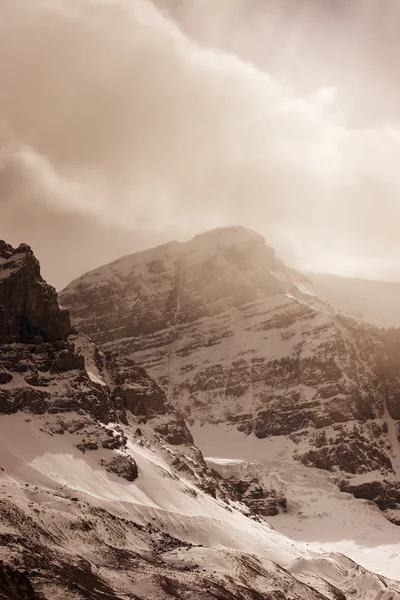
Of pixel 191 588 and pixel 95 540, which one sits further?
pixel 95 540

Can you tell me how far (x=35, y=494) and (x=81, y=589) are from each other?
39.5 metres

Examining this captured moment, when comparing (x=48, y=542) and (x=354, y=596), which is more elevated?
(x=48, y=542)

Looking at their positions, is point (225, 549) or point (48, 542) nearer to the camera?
point (48, 542)

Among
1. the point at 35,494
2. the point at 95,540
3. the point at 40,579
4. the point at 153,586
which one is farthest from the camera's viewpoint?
the point at 35,494

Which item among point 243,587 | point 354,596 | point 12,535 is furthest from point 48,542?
point 354,596

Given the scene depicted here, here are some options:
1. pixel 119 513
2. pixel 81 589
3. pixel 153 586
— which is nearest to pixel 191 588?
pixel 153 586

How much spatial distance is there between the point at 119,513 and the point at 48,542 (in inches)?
1051

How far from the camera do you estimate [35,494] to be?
194 metres

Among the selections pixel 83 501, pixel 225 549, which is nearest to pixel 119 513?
pixel 83 501

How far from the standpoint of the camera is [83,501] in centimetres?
19575

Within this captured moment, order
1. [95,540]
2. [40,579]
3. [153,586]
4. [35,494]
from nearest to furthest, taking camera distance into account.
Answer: [40,579]
[153,586]
[95,540]
[35,494]

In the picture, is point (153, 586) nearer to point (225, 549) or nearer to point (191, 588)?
point (191, 588)

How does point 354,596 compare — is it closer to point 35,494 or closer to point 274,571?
point 274,571

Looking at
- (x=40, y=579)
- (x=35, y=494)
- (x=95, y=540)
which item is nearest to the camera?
(x=40, y=579)
